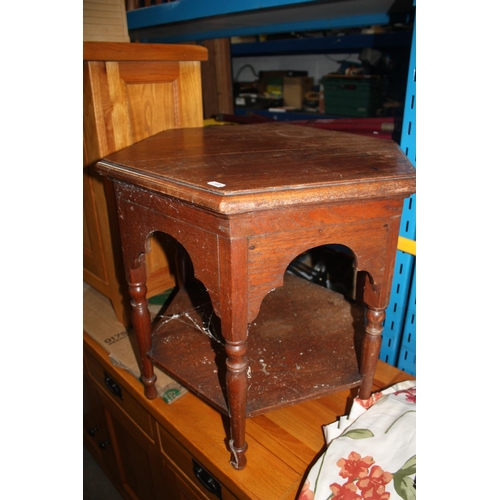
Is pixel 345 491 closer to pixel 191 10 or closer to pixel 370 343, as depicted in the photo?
pixel 370 343

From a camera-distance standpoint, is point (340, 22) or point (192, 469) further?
point (340, 22)

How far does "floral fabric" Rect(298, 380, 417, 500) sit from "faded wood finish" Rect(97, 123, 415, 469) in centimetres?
7

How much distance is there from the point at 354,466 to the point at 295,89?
220cm

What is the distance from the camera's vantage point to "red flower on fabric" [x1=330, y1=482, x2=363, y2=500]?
26.9 inches

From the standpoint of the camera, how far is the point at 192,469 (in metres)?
0.93

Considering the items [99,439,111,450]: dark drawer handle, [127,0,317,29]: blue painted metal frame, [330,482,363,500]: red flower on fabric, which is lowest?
[99,439,111,450]: dark drawer handle

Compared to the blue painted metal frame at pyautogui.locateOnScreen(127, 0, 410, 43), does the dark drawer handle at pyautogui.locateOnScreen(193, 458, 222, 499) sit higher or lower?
lower

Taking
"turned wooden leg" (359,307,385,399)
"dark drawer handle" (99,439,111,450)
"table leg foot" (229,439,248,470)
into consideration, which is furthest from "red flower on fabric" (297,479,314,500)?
"dark drawer handle" (99,439,111,450)

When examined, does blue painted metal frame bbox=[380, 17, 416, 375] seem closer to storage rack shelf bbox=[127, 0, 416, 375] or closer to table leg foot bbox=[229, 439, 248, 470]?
storage rack shelf bbox=[127, 0, 416, 375]

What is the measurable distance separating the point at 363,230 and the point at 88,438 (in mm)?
1485

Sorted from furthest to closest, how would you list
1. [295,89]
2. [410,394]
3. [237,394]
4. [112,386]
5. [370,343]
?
1. [295,89]
2. [112,386]
3. [410,394]
4. [370,343]
5. [237,394]

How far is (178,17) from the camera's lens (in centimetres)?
120

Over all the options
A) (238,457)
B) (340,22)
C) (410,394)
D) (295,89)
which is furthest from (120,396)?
(295,89)

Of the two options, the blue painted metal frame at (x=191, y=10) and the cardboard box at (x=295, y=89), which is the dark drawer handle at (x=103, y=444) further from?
the cardboard box at (x=295, y=89)
